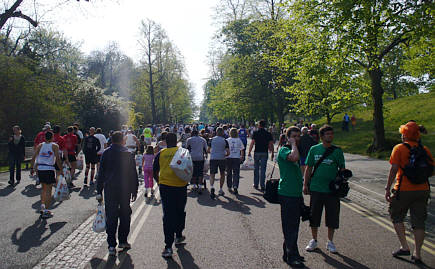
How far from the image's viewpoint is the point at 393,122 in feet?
118

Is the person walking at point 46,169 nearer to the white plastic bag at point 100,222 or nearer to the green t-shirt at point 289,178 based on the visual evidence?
the white plastic bag at point 100,222

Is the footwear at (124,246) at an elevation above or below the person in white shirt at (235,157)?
below

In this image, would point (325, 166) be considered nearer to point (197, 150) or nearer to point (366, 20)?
point (197, 150)

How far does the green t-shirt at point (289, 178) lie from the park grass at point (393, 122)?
17.2 metres

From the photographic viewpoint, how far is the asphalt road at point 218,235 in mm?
5328

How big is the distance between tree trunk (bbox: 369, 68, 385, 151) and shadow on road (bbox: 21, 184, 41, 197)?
16.0 metres

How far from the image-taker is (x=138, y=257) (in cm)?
559

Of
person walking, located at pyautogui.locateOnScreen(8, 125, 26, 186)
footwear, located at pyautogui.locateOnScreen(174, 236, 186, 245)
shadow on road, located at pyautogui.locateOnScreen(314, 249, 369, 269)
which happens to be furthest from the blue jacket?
person walking, located at pyautogui.locateOnScreen(8, 125, 26, 186)

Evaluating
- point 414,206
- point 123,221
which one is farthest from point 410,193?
point 123,221

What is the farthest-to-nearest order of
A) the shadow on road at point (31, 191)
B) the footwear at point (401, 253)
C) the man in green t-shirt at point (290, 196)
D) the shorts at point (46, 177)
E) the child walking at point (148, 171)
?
the shadow on road at point (31, 191) → the child walking at point (148, 171) → the shorts at point (46, 177) → the footwear at point (401, 253) → the man in green t-shirt at point (290, 196)

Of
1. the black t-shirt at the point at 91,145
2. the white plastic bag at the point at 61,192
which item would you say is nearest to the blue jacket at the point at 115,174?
the white plastic bag at the point at 61,192

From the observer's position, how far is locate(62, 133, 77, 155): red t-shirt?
12625 mm

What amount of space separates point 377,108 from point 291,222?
16.6 metres

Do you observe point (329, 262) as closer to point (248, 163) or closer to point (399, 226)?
point (399, 226)
